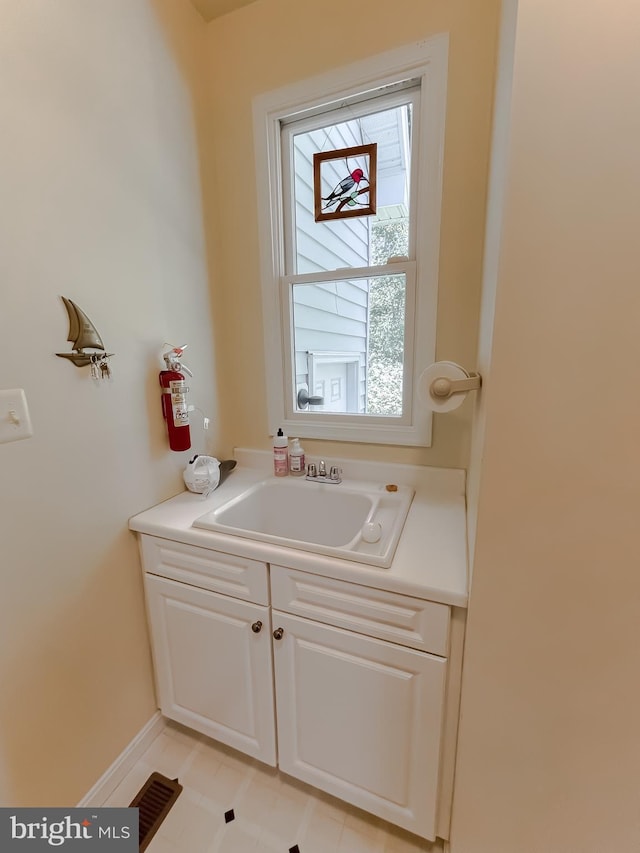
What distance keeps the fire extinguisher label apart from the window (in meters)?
0.42

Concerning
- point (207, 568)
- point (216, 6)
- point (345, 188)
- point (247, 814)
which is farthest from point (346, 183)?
point (247, 814)

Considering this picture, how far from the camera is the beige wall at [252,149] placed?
1.12 m

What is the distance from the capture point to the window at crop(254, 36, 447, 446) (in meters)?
1.23

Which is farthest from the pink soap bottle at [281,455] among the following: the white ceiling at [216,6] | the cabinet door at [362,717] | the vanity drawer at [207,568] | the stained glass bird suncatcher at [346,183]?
the white ceiling at [216,6]

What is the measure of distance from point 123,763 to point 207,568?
→ 763 mm

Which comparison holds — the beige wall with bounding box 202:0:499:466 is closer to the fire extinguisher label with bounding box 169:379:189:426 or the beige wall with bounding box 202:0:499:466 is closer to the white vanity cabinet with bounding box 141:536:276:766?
the fire extinguisher label with bounding box 169:379:189:426

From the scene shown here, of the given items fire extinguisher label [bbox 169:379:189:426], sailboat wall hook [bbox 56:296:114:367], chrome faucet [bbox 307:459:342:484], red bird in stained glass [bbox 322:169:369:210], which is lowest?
chrome faucet [bbox 307:459:342:484]

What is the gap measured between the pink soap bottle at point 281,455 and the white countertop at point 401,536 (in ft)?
0.30

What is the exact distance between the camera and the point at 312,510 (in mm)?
1438

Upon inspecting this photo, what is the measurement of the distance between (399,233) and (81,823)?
217cm

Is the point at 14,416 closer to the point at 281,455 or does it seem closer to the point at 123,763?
the point at 281,455

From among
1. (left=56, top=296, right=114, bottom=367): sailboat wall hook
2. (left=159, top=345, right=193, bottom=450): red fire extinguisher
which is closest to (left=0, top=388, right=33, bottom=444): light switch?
(left=56, top=296, right=114, bottom=367): sailboat wall hook

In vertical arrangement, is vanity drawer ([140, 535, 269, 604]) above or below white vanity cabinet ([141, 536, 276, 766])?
above

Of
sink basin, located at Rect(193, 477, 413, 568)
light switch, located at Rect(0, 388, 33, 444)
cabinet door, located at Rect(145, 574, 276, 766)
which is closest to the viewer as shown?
light switch, located at Rect(0, 388, 33, 444)
